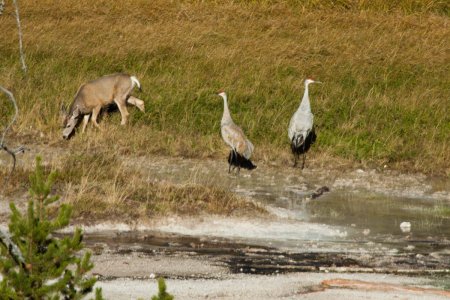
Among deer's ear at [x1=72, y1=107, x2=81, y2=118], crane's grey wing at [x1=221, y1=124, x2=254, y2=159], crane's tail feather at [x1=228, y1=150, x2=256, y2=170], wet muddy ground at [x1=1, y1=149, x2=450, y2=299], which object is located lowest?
wet muddy ground at [x1=1, y1=149, x2=450, y2=299]

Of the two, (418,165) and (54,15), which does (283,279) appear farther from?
(54,15)

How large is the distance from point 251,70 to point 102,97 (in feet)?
8.67

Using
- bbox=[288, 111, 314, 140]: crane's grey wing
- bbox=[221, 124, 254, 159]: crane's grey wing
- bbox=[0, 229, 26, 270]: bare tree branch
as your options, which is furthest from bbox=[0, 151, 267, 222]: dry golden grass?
bbox=[0, 229, 26, 270]: bare tree branch

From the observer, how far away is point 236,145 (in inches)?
500

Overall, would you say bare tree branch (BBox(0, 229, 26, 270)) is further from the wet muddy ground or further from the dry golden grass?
the dry golden grass

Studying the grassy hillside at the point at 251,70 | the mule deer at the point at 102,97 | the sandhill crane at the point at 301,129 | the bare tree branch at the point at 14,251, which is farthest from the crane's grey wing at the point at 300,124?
the bare tree branch at the point at 14,251

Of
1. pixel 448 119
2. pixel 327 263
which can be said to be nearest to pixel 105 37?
pixel 448 119

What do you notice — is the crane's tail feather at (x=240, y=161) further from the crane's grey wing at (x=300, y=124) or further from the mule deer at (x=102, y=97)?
the mule deer at (x=102, y=97)

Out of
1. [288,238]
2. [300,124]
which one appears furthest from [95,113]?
[288,238]

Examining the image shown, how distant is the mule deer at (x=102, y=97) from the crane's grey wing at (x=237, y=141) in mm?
2202

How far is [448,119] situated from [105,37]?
653 centimetres

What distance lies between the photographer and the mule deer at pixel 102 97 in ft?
47.8

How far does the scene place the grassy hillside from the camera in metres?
13.9

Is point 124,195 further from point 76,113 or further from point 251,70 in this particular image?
point 251,70
